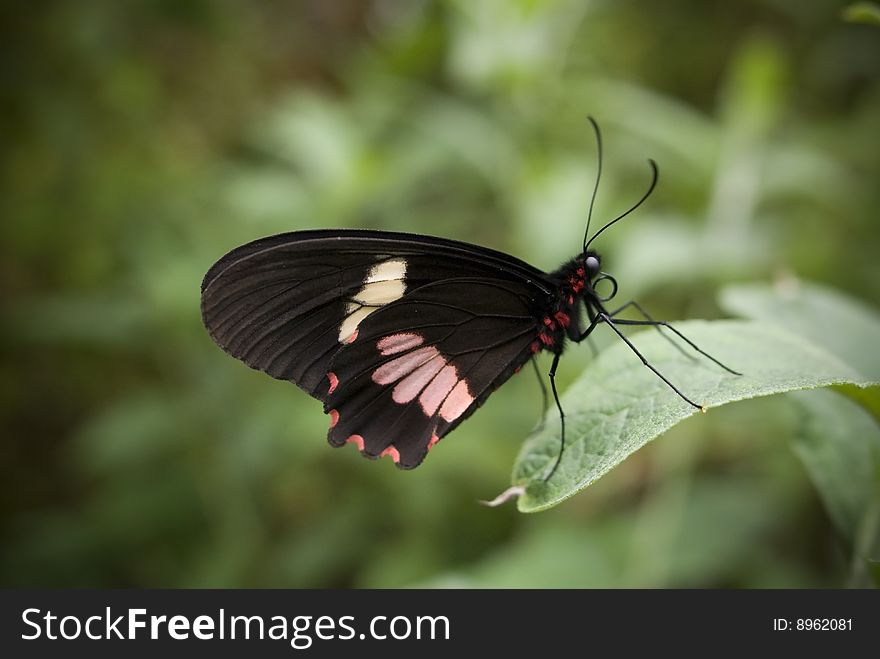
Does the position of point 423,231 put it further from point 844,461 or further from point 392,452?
point 844,461

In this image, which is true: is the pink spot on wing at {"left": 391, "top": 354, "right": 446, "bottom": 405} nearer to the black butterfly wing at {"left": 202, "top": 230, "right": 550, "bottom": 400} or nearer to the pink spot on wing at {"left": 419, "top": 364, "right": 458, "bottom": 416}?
the pink spot on wing at {"left": 419, "top": 364, "right": 458, "bottom": 416}

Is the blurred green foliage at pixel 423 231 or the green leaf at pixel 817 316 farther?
the blurred green foliage at pixel 423 231

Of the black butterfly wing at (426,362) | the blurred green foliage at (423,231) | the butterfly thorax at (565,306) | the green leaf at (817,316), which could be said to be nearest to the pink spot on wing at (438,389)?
the black butterfly wing at (426,362)

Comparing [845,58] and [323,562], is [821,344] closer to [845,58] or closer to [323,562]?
[323,562]

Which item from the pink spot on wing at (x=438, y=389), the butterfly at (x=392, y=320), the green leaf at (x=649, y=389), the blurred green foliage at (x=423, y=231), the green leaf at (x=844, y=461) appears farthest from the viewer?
the blurred green foliage at (x=423, y=231)

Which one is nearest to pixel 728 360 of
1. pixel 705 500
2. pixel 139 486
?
pixel 705 500

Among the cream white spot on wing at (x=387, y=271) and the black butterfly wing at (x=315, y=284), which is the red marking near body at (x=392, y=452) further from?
the cream white spot on wing at (x=387, y=271)

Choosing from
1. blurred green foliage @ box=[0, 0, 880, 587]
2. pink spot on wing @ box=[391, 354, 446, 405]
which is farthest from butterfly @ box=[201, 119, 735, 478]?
blurred green foliage @ box=[0, 0, 880, 587]
